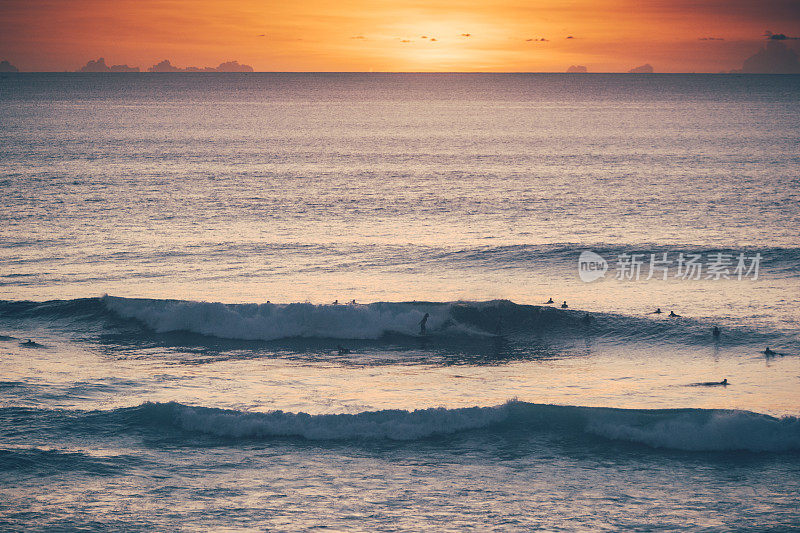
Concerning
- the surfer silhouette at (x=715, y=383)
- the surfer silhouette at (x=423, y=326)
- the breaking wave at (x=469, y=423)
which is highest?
the surfer silhouette at (x=423, y=326)

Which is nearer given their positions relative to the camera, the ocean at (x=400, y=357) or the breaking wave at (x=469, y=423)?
the ocean at (x=400, y=357)

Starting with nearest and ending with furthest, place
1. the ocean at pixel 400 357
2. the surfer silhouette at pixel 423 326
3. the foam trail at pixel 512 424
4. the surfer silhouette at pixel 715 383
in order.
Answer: the ocean at pixel 400 357
the foam trail at pixel 512 424
the surfer silhouette at pixel 715 383
the surfer silhouette at pixel 423 326

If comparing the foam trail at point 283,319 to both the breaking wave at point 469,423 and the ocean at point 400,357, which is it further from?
the breaking wave at point 469,423

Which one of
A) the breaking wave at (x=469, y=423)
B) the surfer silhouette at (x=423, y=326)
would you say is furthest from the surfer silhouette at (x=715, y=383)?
the surfer silhouette at (x=423, y=326)

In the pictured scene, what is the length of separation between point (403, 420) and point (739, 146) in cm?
8630

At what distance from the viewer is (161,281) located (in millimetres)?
33906

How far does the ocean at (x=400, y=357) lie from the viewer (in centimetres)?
1555

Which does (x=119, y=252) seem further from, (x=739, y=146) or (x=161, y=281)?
(x=739, y=146)

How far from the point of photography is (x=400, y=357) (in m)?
25.8

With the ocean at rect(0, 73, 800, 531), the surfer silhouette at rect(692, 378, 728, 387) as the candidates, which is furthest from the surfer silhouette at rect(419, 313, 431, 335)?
the surfer silhouette at rect(692, 378, 728, 387)

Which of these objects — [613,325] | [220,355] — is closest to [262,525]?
[220,355]

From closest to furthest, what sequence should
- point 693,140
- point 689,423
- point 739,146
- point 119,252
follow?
point 689,423 → point 119,252 → point 739,146 → point 693,140

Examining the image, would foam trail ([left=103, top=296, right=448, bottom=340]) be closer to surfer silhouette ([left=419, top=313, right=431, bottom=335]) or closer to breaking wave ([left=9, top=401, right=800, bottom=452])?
surfer silhouette ([left=419, top=313, right=431, bottom=335])

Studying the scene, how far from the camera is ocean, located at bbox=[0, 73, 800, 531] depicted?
1555cm
